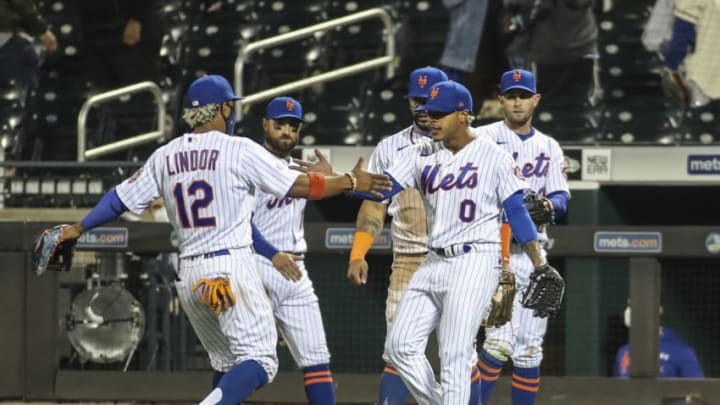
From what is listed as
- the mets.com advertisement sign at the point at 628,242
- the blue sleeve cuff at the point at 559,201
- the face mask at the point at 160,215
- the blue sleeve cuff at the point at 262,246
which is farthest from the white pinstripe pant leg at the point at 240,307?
the face mask at the point at 160,215

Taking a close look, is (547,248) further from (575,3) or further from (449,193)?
(449,193)

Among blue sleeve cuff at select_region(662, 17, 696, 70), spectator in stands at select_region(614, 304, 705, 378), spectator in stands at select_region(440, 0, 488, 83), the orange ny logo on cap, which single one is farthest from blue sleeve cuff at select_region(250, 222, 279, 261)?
blue sleeve cuff at select_region(662, 17, 696, 70)

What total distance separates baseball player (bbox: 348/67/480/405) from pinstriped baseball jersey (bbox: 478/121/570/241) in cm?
54

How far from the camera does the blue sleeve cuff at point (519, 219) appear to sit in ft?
22.1

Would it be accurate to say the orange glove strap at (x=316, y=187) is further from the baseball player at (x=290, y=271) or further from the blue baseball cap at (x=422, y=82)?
the blue baseball cap at (x=422, y=82)

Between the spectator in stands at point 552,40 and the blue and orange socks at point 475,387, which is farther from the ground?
the spectator in stands at point 552,40

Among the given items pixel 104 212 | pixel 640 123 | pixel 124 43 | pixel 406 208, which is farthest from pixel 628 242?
pixel 124 43

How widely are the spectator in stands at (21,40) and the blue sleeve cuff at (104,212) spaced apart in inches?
221

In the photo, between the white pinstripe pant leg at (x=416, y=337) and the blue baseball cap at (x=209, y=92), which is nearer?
the blue baseball cap at (x=209, y=92)

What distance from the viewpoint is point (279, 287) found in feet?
26.1

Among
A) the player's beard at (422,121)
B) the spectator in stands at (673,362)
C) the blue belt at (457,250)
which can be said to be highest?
the player's beard at (422,121)

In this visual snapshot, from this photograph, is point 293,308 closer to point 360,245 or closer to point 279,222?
point 279,222

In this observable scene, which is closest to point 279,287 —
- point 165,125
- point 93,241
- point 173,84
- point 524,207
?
point 524,207

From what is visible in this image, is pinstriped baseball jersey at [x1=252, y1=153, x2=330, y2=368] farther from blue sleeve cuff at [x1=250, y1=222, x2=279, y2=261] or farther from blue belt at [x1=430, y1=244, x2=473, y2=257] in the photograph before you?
blue belt at [x1=430, y1=244, x2=473, y2=257]
